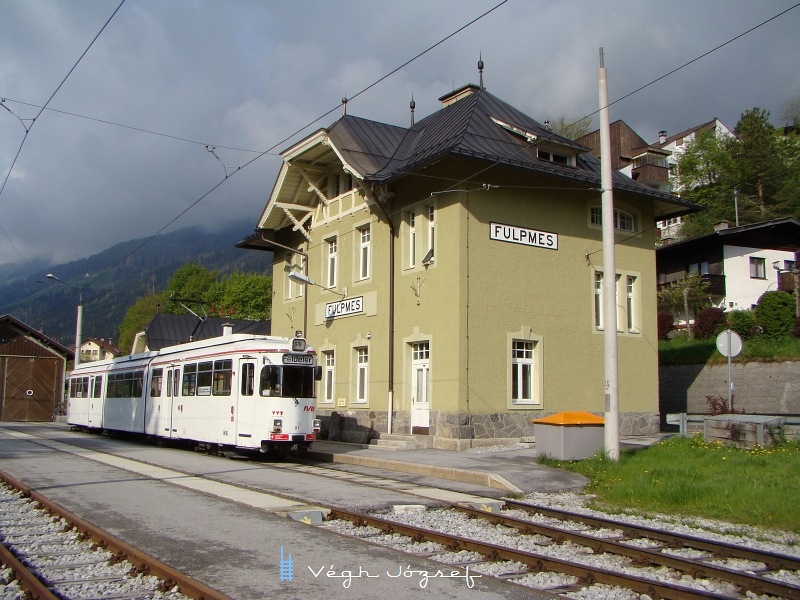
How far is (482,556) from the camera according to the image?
7.96 m

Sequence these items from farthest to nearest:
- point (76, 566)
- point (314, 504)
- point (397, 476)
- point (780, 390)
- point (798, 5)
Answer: point (780, 390) → point (397, 476) → point (314, 504) → point (798, 5) → point (76, 566)

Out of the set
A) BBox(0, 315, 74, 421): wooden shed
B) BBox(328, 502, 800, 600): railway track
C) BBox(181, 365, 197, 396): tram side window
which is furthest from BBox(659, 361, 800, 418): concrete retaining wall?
BBox(0, 315, 74, 421): wooden shed

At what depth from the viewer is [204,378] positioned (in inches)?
812

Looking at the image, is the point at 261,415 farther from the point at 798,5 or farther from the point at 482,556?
the point at 798,5

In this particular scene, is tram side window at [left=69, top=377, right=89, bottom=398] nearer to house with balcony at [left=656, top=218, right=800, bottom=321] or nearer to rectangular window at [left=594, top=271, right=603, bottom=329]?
rectangular window at [left=594, top=271, right=603, bottom=329]

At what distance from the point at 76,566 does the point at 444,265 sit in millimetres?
15043

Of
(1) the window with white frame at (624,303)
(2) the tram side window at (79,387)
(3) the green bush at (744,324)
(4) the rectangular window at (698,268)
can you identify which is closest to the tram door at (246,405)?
(1) the window with white frame at (624,303)

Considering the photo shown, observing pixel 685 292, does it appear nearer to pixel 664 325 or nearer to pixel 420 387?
pixel 664 325

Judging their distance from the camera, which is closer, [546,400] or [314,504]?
[314,504]

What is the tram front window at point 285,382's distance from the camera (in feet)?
60.0

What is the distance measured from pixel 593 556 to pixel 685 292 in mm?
32436

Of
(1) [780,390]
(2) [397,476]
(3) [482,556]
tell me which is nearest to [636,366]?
(1) [780,390]

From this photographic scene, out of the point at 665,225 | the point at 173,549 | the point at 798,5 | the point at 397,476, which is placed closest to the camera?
the point at 173,549

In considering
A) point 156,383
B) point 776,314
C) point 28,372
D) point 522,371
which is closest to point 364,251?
point 522,371
